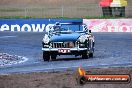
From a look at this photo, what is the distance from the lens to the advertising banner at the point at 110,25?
139ft

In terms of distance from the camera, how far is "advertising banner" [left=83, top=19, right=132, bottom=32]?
1662 inches

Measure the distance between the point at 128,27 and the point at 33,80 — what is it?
30385 mm

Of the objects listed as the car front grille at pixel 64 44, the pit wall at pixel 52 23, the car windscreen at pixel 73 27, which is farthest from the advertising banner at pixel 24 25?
the car front grille at pixel 64 44

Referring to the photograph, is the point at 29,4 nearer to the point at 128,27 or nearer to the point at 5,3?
the point at 5,3

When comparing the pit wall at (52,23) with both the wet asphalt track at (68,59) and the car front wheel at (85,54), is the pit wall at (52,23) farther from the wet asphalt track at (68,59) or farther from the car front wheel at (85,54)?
the car front wheel at (85,54)

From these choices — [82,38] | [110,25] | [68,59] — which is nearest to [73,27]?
[68,59]

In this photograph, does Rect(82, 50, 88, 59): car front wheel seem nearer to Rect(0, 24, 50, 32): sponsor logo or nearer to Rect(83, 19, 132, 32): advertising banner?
Rect(83, 19, 132, 32): advertising banner

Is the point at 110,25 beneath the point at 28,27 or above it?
above

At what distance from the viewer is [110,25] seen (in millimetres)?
42750

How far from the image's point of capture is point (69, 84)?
11.6 meters

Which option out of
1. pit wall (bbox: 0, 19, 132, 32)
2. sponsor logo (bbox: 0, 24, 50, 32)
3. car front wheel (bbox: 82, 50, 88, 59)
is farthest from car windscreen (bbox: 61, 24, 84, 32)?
sponsor logo (bbox: 0, 24, 50, 32)

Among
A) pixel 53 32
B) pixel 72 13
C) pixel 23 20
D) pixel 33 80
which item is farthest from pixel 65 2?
pixel 33 80

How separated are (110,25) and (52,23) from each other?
4263mm

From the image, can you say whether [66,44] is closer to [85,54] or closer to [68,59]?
[85,54]
